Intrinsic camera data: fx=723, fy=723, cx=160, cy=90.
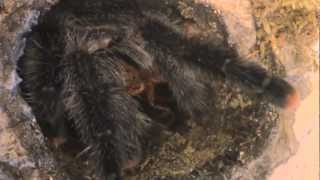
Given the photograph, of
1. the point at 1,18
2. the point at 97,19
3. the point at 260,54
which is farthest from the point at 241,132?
the point at 1,18

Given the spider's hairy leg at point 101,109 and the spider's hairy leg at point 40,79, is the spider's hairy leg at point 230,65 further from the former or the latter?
the spider's hairy leg at point 40,79

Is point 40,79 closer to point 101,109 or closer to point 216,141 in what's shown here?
point 101,109

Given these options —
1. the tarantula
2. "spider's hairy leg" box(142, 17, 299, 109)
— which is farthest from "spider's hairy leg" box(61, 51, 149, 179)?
"spider's hairy leg" box(142, 17, 299, 109)

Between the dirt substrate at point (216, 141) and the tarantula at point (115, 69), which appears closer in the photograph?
the tarantula at point (115, 69)

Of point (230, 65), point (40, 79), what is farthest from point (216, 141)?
point (40, 79)

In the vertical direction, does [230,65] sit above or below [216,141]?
above

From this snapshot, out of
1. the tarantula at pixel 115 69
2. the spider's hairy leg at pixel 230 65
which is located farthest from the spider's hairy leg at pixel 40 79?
the spider's hairy leg at pixel 230 65

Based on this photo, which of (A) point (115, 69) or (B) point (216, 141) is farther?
(B) point (216, 141)

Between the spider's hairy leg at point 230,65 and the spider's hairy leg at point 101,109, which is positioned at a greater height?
the spider's hairy leg at point 230,65
